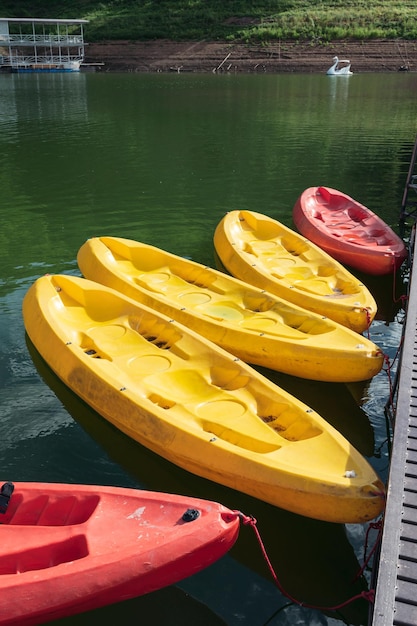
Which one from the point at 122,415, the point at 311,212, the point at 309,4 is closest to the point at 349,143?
the point at 311,212

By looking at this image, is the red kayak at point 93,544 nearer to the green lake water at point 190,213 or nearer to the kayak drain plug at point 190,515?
the kayak drain plug at point 190,515

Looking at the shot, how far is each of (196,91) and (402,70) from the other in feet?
66.9

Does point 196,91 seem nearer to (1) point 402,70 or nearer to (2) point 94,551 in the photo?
(1) point 402,70

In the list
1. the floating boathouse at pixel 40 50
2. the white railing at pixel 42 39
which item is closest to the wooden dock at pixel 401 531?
the floating boathouse at pixel 40 50

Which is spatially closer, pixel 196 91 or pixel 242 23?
pixel 196 91

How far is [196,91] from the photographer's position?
39656 mm

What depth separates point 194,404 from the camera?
637 cm

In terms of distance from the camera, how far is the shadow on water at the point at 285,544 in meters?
5.05

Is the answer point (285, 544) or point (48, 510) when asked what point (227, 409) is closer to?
point (285, 544)

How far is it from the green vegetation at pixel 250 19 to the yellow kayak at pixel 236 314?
164ft

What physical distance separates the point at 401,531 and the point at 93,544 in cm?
210

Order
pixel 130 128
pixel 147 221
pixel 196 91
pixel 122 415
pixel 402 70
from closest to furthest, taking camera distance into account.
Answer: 1. pixel 122 415
2. pixel 147 221
3. pixel 130 128
4. pixel 196 91
5. pixel 402 70

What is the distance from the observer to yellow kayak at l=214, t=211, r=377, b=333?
8406mm

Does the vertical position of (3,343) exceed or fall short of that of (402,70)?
it falls short
